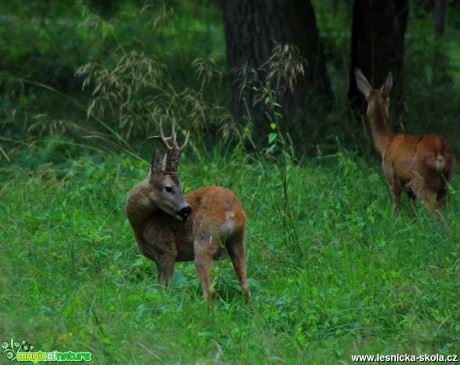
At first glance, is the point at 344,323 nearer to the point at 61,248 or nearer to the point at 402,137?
the point at 61,248

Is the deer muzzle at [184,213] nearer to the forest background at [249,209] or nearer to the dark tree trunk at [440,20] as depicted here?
the forest background at [249,209]

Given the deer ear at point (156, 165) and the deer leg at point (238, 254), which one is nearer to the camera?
the deer leg at point (238, 254)

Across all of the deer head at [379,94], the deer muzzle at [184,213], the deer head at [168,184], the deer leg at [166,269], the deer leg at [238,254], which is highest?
the deer head at [168,184]

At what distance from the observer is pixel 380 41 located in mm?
10242

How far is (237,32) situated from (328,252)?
4.08 m

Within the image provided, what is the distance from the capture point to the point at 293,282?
19.1 feet

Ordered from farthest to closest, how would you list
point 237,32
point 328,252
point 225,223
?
1. point 237,32
2. point 328,252
3. point 225,223

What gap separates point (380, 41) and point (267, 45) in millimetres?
1466

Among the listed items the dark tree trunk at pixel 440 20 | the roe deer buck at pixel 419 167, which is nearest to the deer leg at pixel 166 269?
the roe deer buck at pixel 419 167

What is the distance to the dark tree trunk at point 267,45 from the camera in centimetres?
962

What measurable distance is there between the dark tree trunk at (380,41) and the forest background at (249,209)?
18 mm

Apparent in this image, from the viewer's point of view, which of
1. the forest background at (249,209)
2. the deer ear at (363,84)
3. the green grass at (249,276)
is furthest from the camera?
the deer ear at (363,84)

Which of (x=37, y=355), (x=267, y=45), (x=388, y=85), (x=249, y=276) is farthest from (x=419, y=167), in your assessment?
(x=37, y=355)

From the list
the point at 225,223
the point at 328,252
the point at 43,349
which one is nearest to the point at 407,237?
the point at 328,252
